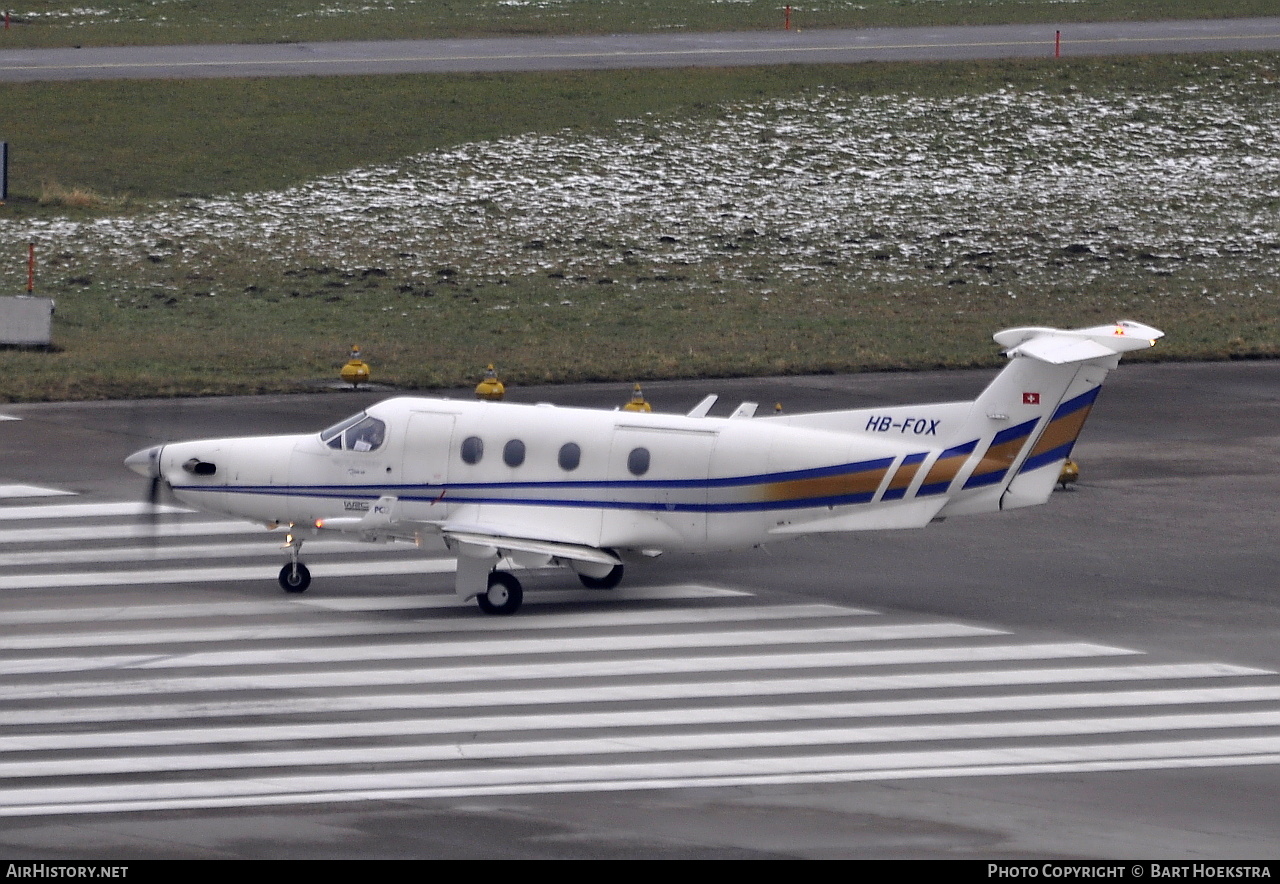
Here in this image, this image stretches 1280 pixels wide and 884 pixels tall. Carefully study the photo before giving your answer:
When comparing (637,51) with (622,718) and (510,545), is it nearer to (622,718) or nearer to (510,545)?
(510,545)

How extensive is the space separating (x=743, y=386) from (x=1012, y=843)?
60.5 ft

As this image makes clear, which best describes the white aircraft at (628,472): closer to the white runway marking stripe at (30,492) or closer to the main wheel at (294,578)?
the main wheel at (294,578)

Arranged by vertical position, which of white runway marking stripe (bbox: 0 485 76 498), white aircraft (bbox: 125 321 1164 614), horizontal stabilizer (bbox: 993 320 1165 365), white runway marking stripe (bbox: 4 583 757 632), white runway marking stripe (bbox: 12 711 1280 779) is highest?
horizontal stabilizer (bbox: 993 320 1165 365)

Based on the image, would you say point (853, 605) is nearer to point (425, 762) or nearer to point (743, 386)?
point (425, 762)

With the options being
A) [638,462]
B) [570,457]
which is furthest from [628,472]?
[570,457]

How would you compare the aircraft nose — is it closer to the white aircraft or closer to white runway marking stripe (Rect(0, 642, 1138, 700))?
the white aircraft

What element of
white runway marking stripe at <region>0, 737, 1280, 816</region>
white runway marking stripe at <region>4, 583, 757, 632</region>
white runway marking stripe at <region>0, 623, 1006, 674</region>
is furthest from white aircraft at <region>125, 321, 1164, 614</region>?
white runway marking stripe at <region>0, 737, 1280, 816</region>

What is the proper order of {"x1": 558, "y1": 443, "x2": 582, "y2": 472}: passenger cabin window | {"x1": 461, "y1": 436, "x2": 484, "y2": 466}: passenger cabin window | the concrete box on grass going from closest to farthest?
{"x1": 558, "y1": 443, "x2": 582, "y2": 472}: passenger cabin window, {"x1": 461, "y1": 436, "x2": 484, "y2": 466}: passenger cabin window, the concrete box on grass

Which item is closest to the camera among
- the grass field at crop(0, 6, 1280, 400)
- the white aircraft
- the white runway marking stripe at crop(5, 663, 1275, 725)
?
the white runway marking stripe at crop(5, 663, 1275, 725)

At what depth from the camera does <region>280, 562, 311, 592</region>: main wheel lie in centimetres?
2012

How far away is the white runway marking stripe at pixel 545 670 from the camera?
17.0 m

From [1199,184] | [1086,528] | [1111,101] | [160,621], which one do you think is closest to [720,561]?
[1086,528]

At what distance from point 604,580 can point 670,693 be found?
3643 mm

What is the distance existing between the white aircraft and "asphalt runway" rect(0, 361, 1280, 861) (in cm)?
91
